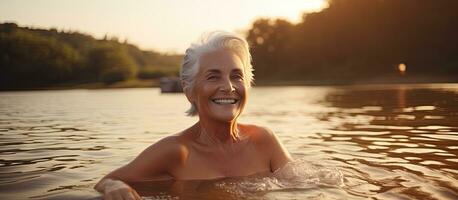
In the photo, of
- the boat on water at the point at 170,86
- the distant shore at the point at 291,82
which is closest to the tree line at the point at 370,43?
the distant shore at the point at 291,82

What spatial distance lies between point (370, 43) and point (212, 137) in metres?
66.4

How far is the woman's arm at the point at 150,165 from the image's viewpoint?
3785 mm

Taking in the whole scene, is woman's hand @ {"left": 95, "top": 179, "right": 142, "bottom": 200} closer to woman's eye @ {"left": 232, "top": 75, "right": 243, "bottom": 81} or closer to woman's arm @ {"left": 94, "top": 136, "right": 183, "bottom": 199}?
woman's arm @ {"left": 94, "top": 136, "right": 183, "bottom": 199}

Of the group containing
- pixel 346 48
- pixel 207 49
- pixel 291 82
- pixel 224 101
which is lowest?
pixel 291 82

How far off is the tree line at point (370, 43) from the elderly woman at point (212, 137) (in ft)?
176

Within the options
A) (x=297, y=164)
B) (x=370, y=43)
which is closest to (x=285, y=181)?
(x=297, y=164)

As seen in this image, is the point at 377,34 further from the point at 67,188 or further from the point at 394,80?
the point at 67,188

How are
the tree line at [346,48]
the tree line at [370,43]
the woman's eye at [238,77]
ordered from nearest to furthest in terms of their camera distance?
the woman's eye at [238,77] < the tree line at [346,48] < the tree line at [370,43]

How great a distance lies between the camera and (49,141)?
8242 millimetres

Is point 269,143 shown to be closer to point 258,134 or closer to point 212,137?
point 258,134

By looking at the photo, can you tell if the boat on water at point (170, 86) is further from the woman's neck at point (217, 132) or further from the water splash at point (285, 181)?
the woman's neck at point (217, 132)

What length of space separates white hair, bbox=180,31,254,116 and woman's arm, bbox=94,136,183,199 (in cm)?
48

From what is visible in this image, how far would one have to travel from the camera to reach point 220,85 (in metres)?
3.66

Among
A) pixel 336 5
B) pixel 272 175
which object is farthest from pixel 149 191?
pixel 336 5
